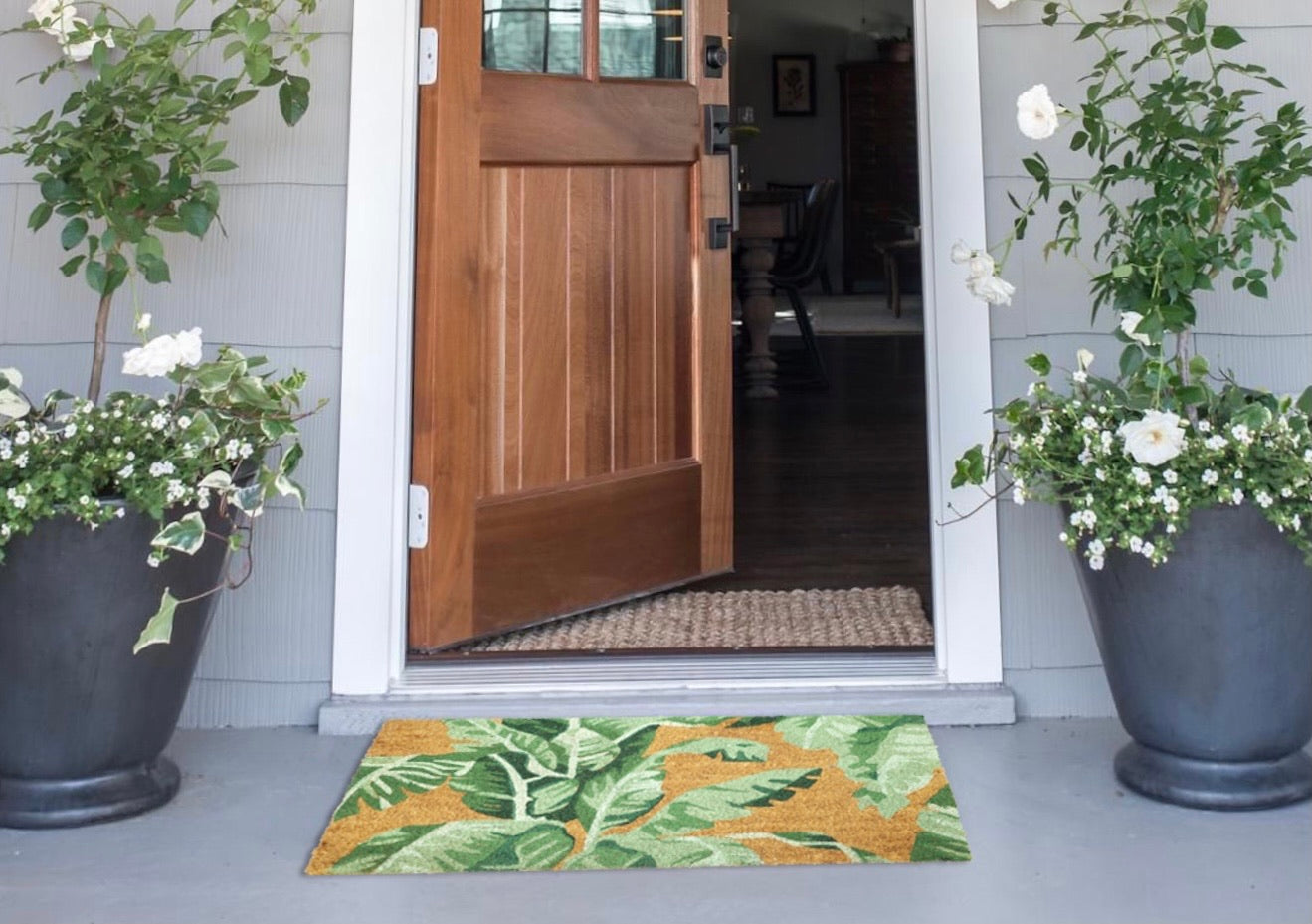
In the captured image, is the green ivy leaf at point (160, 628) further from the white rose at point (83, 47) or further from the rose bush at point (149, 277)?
the white rose at point (83, 47)

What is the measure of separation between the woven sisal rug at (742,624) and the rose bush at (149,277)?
2.26 ft

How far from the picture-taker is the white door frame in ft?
8.11

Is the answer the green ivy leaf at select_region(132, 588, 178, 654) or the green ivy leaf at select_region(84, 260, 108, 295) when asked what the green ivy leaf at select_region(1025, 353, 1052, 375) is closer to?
the green ivy leaf at select_region(132, 588, 178, 654)

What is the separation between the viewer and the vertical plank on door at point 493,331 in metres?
2.69

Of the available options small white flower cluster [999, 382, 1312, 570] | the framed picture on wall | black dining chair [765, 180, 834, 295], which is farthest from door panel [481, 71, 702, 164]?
the framed picture on wall

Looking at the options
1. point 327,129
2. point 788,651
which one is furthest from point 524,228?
point 788,651

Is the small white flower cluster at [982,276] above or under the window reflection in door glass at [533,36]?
under

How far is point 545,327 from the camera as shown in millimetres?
2824

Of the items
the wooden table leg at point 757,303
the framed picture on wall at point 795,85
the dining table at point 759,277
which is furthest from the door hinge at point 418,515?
the framed picture on wall at point 795,85

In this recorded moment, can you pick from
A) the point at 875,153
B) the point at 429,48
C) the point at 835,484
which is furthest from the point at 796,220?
the point at 429,48

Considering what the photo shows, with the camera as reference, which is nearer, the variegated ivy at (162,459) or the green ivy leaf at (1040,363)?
the variegated ivy at (162,459)

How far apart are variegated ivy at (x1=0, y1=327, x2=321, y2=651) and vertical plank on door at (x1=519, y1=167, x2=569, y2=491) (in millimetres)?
651

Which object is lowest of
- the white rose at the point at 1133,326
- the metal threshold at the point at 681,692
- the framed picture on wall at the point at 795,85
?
the metal threshold at the point at 681,692

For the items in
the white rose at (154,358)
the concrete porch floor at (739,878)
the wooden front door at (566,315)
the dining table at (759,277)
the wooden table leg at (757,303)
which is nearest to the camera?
the concrete porch floor at (739,878)
